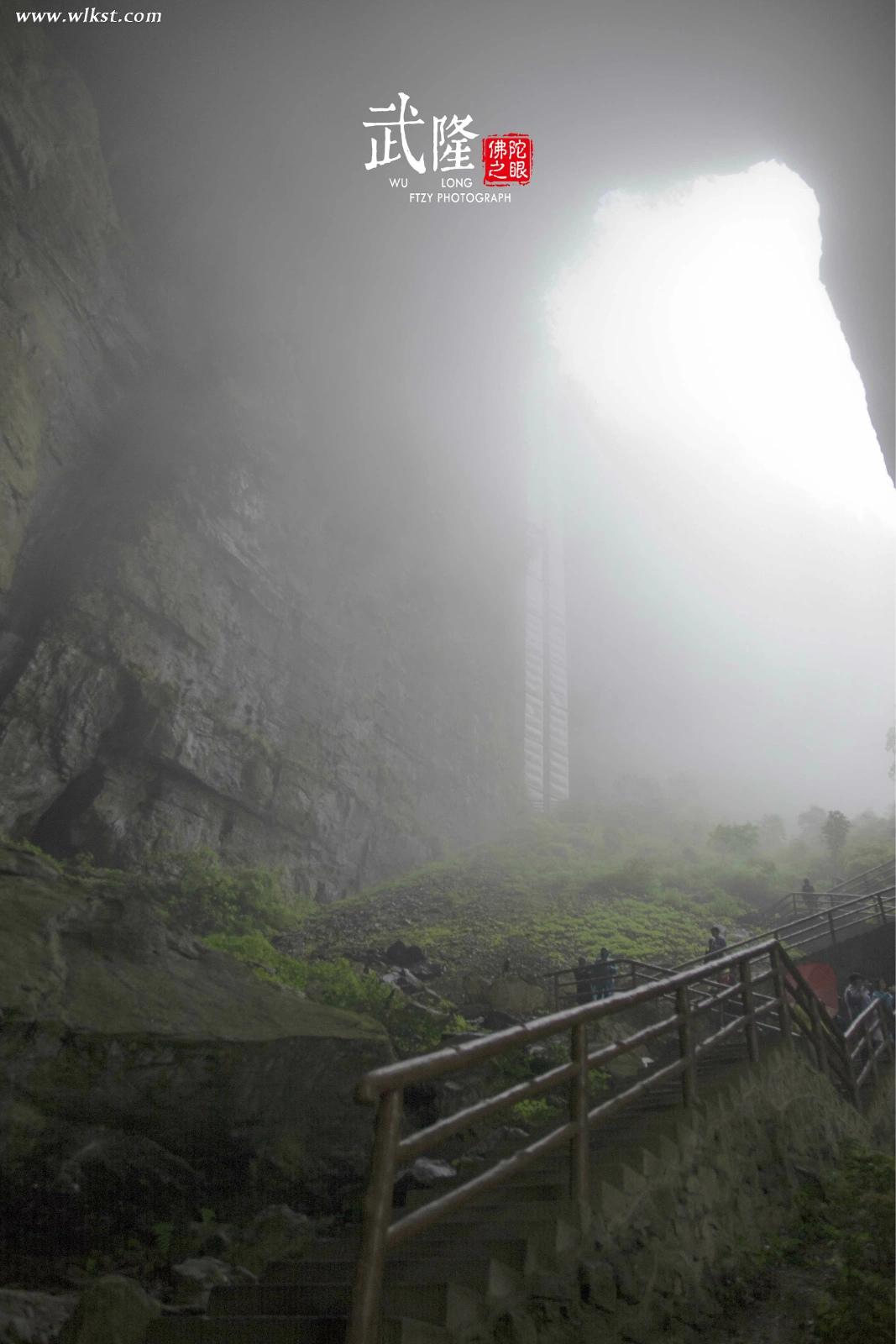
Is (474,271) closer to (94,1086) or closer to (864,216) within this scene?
(864,216)

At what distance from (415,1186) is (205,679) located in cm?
1724

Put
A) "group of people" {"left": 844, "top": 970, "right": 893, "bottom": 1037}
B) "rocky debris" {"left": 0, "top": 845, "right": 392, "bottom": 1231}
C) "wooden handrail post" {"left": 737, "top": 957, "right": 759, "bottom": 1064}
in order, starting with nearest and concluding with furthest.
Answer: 1. "rocky debris" {"left": 0, "top": 845, "right": 392, "bottom": 1231}
2. "wooden handrail post" {"left": 737, "top": 957, "right": 759, "bottom": 1064}
3. "group of people" {"left": 844, "top": 970, "right": 893, "bottom": 1037}

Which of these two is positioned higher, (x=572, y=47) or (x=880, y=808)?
(x=572, y=47)

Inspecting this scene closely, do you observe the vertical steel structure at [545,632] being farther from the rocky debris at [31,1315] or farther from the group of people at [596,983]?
the rocky debris at [31,1315]

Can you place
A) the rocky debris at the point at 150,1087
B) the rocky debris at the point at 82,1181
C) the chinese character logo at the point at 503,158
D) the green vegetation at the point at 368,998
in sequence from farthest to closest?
1. the chinese character logo at the point at 503,158
2. the green vegetation at the point at 368,998
3. the rocky debris at the point at 150,1087
4. the rocky debris at the point at 82,1181

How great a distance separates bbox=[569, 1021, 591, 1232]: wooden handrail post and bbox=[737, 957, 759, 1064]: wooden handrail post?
2211 millimetres

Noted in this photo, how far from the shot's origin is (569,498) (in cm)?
5494

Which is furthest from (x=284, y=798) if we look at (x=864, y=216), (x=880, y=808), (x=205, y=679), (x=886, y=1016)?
(x=880, y=808)

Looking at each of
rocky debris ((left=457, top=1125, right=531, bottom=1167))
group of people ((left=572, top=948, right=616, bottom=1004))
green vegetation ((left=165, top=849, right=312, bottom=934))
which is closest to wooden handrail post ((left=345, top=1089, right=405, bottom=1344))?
rocky debris ((left=457, top=1125, right=531, bottom=1167))

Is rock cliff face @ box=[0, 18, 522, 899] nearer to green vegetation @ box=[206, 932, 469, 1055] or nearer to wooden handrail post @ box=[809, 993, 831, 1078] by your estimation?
green vegetation @ box=[206, 932, 469, 1055]

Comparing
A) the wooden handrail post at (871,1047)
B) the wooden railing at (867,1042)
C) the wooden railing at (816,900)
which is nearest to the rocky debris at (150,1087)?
the wooden railing at (867,1042)

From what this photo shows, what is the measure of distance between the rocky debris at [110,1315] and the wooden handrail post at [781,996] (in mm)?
4478

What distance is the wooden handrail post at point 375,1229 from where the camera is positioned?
1923mm

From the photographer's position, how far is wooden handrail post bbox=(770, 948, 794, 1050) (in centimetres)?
518
